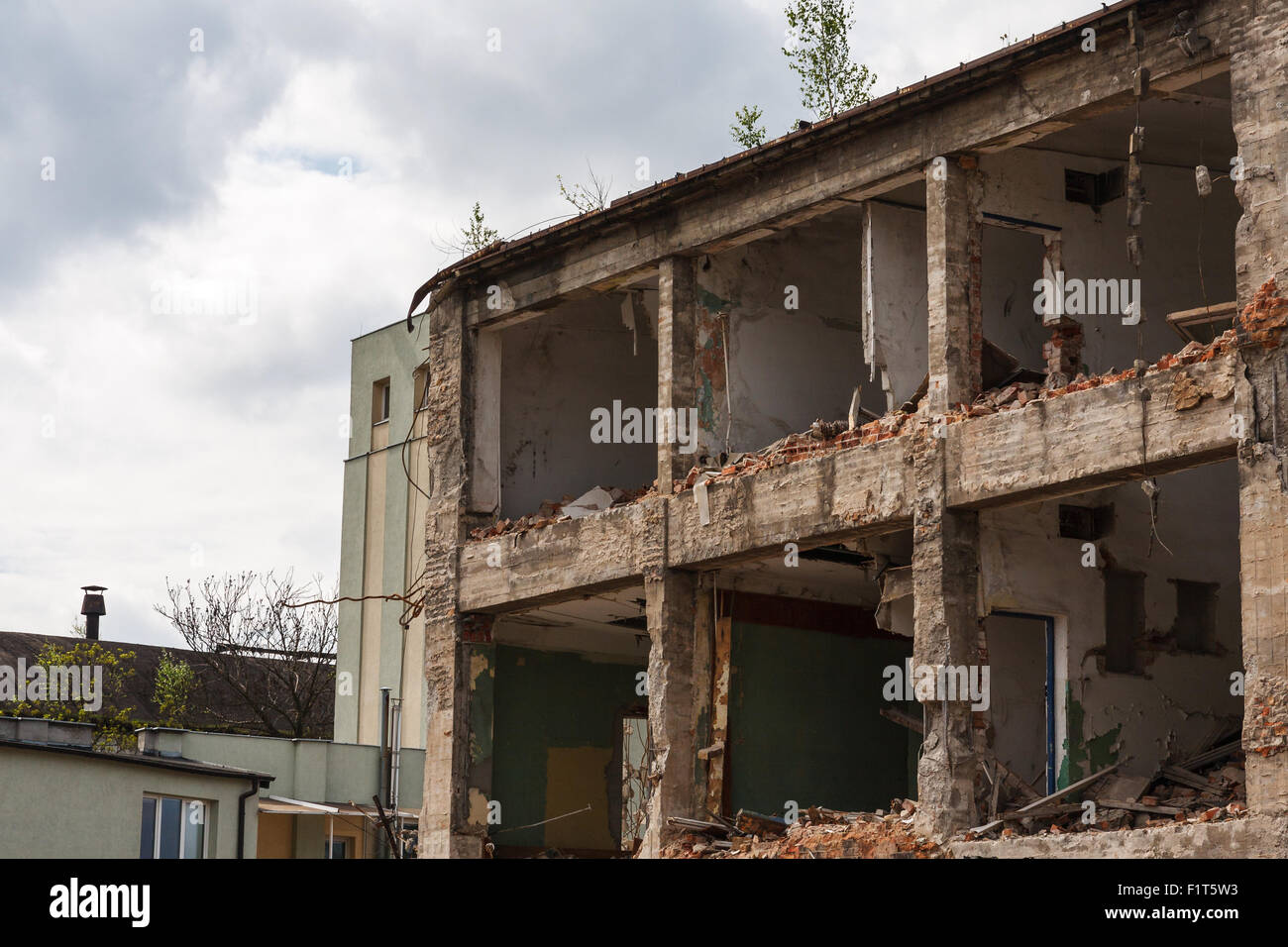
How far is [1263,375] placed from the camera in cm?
1489

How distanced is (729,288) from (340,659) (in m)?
16.4

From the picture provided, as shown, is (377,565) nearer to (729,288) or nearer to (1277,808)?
(729,288)

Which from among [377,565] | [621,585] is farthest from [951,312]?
[377,565]

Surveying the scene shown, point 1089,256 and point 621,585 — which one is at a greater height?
point 1089,256

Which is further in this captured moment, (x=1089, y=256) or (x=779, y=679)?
(x=779, y=679)

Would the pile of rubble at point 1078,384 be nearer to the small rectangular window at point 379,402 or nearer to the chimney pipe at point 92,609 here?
the small rectangular window at point 379,402

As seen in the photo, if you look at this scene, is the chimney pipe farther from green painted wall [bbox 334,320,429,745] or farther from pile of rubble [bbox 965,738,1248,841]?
pile of rubble [bbox 965,738,1248,841]

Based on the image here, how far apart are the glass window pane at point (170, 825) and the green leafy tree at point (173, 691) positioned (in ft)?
64.3

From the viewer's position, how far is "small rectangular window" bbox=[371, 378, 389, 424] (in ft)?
115

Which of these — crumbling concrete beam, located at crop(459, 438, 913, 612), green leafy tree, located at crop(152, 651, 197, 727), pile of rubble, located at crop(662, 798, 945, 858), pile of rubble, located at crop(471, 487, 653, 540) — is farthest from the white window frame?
green leafy tree, located at crop(152, 651, 197, 727)

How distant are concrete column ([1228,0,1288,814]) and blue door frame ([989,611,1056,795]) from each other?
302 cm

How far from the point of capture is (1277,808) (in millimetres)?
14117

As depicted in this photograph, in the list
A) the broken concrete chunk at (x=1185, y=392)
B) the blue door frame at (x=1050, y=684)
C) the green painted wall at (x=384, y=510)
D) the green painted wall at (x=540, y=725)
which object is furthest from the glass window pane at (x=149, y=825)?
the broken concrete chunk at (x=1185, y=392)

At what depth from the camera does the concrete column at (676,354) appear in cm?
1978
